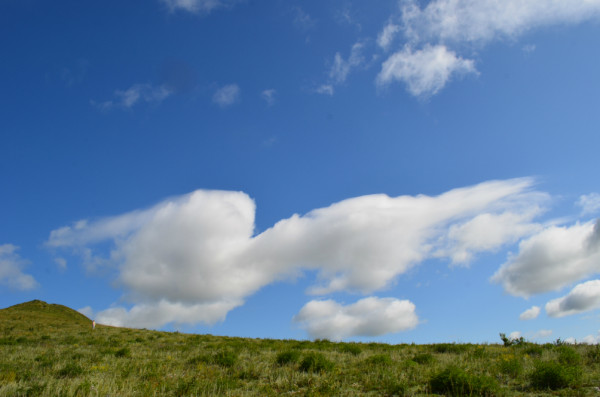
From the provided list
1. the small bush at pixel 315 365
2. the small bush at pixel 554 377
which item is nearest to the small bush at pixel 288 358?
the small bush at pixel 315 365

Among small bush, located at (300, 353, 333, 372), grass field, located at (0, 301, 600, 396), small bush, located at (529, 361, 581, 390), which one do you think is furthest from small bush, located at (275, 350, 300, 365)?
small bush, located at (529, 361, 581, 390)

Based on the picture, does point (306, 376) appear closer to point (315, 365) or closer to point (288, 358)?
point (315, 365)

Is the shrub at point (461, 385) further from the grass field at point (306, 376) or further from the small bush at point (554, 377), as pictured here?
the small bush at point (554, 377)

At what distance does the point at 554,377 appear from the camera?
28.8 feet

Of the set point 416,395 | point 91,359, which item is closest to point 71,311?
point 91,359

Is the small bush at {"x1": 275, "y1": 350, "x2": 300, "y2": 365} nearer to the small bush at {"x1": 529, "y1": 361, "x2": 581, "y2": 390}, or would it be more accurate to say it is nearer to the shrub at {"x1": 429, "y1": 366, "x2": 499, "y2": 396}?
the shrub at {"x1": 429, "y1": 366, "x2": 499, "y2": 396}

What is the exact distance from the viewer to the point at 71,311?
2357 inches

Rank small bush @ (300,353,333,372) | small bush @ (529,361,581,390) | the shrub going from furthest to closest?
small bush @ (300,353,333,372), small bush @ (529,361,581,390), the shrub

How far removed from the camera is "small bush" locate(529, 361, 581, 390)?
28.5 feet

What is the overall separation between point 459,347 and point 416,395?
350 inches

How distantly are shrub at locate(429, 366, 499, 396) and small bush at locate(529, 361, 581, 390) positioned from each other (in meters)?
1.47

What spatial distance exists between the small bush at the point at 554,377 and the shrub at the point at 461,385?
4.84 feet

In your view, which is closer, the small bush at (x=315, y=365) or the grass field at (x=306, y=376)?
the grass field at (x=306, y=376)

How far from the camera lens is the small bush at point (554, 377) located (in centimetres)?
870
